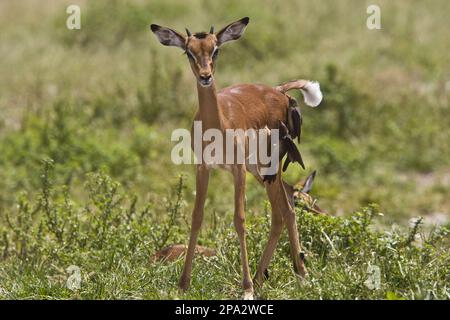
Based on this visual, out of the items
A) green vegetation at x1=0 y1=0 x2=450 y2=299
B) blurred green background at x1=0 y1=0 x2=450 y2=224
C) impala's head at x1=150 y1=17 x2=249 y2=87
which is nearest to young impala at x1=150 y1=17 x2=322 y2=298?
impala's head at x1=150 y1=17 x2=249 y2=87

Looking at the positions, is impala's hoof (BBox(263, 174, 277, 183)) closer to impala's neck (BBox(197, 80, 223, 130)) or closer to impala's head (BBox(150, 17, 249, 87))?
impala's neck (BBox(197, 80, 223, 130))

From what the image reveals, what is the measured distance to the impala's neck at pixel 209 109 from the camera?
211 inches

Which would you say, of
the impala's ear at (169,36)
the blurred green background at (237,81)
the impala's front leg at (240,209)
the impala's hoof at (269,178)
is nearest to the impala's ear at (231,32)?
the impala's ear at (169,36)

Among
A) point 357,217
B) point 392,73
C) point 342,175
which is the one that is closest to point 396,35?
point 392,73

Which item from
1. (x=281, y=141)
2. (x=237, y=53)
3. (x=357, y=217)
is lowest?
(x=357, y=217)

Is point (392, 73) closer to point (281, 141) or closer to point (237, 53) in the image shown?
point (237, 53)

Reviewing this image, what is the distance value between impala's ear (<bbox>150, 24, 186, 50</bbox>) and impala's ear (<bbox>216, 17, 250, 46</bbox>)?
0.69ft

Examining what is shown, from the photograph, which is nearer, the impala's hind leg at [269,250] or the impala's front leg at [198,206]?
the impala's front leg at [198,206]

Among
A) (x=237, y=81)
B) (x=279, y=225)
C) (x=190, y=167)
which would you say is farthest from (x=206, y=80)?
(x=237, y=81)

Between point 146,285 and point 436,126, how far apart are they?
7411mm

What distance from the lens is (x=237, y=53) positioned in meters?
15.3

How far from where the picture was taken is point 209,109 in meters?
5.37

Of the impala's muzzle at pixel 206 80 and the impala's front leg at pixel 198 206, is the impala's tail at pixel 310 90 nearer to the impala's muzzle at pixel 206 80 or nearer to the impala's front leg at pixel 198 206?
the impala's front leg at pixel 198 206
